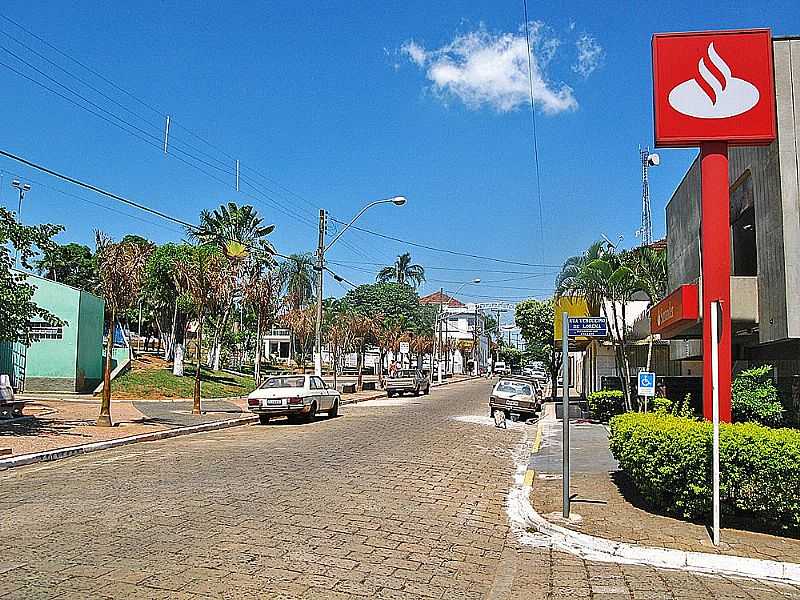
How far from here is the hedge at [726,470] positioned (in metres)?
8.64

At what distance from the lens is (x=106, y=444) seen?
1750cm

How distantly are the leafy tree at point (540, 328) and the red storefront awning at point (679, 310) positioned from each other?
990 inches

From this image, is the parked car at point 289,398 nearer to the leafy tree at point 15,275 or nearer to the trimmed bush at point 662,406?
the leafy tree at point 15,275

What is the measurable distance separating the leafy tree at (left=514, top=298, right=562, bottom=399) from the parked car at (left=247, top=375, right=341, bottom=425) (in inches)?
799

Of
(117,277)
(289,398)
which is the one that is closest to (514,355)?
(289,398)

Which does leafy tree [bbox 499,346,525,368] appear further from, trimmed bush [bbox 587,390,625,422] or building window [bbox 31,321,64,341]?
building window [bbox 31,321,64,341]

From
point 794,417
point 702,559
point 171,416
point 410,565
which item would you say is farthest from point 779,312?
point 171,416

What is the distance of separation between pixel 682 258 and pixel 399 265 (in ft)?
292

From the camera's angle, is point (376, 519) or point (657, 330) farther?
point (657, 330)

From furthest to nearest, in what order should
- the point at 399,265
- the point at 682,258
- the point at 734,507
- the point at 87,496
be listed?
the point at 399,265, the point at 682,258, the point at 87,496, the point at 734,507

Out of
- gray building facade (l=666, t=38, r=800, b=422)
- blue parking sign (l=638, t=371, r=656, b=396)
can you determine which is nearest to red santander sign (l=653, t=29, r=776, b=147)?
gray building facade (l=666, t=38, r=800, b=422)

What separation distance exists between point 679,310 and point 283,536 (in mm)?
10221

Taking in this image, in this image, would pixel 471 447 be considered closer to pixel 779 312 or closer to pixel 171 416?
pixel 779 312

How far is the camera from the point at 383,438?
20125 millimetres
